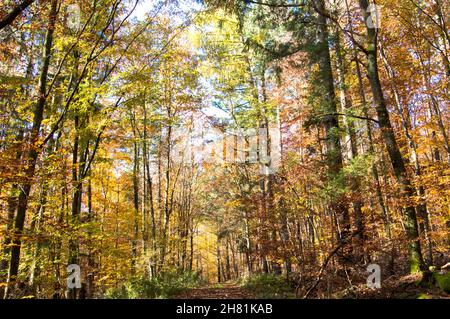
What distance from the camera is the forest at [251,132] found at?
7.41 metres

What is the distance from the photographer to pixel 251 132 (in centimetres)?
1664

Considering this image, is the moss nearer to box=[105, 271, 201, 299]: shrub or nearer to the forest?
the forest

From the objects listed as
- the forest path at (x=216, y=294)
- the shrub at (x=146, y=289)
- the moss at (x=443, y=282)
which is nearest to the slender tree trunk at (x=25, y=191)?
the shrub at (x=146, y=289)

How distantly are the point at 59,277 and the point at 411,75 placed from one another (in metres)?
14.7

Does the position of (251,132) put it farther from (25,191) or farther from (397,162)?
(25,191)

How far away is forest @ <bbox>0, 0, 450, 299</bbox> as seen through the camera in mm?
7410

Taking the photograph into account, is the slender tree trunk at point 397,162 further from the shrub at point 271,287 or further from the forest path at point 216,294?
the forest path at point 216,294

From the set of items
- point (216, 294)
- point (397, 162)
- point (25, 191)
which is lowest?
point (216, 294)

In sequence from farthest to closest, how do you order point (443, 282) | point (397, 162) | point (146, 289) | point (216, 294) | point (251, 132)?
point (251, 132)
point (216, 294)
point (146, 289)
point (397, 162)
point (443, 282)

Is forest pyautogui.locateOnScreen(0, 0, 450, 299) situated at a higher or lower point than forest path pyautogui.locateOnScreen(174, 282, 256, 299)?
higher

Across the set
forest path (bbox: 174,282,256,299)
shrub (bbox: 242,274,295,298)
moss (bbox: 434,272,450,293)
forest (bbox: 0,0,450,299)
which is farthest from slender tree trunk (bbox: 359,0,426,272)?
forest path (bbox: 174,282,256,299)

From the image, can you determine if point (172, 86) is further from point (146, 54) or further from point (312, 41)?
point (312, 41)

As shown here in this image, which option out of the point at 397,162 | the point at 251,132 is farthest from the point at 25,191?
the point at 251,132
